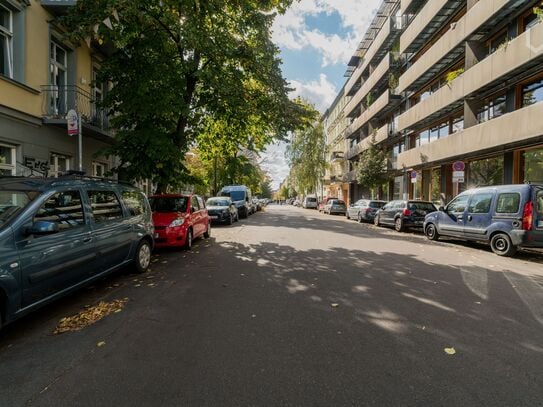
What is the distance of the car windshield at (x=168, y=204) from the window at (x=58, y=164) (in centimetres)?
400

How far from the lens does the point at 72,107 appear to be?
39.8 feet

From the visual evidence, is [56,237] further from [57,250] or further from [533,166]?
[533,166]

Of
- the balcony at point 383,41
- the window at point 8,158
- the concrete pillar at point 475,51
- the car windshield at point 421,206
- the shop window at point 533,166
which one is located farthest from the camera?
the balcony at point 383,41

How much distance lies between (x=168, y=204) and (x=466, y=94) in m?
15.3

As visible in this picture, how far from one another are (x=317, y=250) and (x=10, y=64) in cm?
1071

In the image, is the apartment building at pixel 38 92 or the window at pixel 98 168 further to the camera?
the window at pixel 98 168

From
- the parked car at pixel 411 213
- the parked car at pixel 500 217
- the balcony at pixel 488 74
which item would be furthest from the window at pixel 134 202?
the balcony at pixel 488 74

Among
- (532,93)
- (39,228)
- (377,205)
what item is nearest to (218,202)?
(377,205)

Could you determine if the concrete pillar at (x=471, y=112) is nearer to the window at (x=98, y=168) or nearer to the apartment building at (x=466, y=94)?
the apartment building at (x=466, y=94)

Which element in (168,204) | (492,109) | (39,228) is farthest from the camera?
(492,109)

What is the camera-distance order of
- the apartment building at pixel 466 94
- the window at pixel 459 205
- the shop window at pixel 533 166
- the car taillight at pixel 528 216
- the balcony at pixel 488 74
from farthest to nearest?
the shop window at pixel 533 166, the apartment building at pixel 466 94, the balcony at pixel 488 74, the window at pixel 459 205, the car taillight at pixel 528 216

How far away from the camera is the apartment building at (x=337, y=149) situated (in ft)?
165

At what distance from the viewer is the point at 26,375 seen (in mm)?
2980

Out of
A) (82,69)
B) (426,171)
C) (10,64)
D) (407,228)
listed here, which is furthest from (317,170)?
(10,64)
